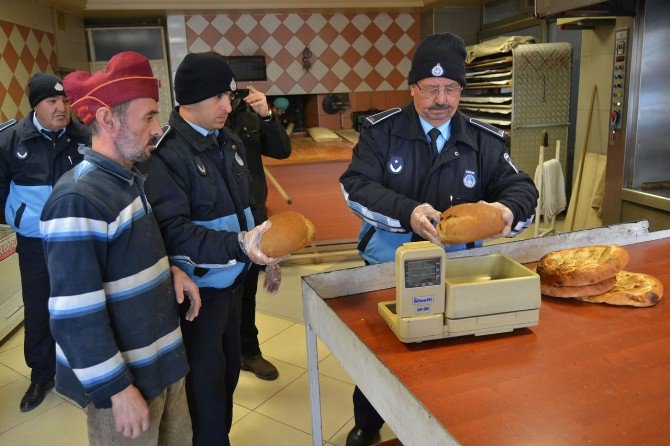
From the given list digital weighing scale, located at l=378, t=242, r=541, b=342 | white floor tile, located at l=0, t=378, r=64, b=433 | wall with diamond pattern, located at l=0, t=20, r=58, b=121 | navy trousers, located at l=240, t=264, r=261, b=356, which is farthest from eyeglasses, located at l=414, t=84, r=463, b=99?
wall with diamond pattern, located at l=0, t=20, r=58, b=121

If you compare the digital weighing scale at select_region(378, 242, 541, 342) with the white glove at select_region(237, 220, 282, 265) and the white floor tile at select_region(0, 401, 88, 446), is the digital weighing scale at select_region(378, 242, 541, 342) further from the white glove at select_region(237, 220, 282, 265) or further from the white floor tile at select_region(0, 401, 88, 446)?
the white floor tile at select_region(0, 401, 88, 446)

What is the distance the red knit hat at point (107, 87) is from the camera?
1.33m

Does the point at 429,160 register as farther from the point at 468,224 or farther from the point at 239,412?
the point at 239,412

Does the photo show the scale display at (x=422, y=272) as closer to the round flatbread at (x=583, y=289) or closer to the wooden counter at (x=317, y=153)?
the round flatbread at (x=583, y=289)

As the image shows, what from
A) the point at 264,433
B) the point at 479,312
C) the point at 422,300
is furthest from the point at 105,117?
the point at 264,433

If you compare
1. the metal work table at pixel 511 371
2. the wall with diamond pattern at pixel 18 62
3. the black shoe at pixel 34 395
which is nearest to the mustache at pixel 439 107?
the metal work table at pixel 511 371

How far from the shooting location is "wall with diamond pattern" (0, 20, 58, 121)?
4238 millimetres

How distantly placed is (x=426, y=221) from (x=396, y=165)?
0.42 m

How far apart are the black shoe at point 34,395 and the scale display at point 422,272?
2309 mm

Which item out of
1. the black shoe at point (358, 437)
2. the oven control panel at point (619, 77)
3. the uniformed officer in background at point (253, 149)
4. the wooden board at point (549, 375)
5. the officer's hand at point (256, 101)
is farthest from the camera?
the oven control panel at point (619, 77)

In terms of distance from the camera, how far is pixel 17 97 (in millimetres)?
4414

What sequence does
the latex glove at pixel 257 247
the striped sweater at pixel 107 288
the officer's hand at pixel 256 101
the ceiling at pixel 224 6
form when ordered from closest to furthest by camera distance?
the striped sweater at pixel 107 288 → the latex glove at pixel 257 247 → the officer's hand at pixel 256 101 → the ceiling at pixel 224 6

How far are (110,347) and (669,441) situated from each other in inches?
46.3

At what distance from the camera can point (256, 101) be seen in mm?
2545
